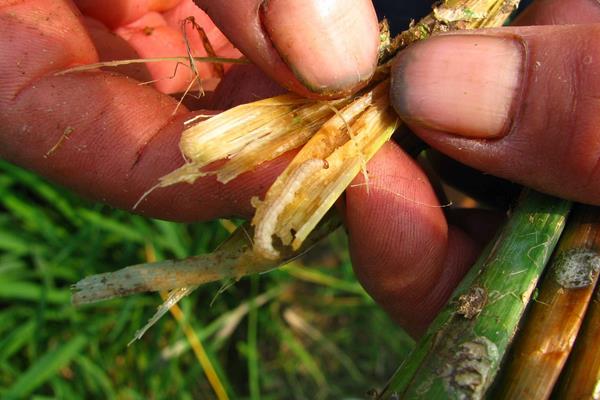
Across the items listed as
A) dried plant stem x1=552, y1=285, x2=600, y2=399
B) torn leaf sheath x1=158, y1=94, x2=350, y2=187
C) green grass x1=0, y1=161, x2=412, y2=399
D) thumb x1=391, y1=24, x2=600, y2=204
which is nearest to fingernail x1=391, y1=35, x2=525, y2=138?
thumb x1=391, y1=24, x2=600, y2=204

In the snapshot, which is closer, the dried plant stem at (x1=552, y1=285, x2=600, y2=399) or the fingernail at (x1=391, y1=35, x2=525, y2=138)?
the dried plant stem at (x1=552, y1=285, x2=600, y2=399)

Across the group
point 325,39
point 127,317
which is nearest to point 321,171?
point 325,39

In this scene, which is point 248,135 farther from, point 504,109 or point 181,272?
point 504,109


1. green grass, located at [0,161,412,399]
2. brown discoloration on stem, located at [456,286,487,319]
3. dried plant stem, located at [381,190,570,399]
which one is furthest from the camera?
green grass, located at [0,161,412,399]

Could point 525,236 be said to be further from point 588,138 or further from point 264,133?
point 264,133

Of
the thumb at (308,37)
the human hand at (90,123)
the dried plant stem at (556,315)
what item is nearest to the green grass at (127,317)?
the human hand at (90,123)

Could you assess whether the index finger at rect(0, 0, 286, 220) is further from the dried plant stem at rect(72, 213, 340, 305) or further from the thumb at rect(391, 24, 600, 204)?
the thumb at rect(391, 24, 600, 204)

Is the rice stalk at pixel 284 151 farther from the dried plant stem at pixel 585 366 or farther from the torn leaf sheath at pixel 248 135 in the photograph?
the dried plant stem at pixel 585 366
